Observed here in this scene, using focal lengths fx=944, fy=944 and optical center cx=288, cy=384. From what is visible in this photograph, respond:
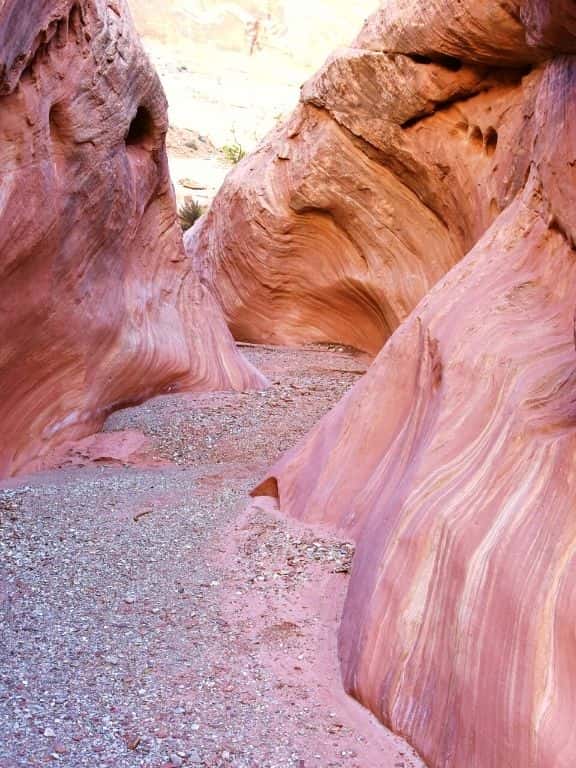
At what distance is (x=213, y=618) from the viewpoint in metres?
3.49

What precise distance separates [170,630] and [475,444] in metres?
1.28

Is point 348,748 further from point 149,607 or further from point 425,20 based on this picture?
point 425,20

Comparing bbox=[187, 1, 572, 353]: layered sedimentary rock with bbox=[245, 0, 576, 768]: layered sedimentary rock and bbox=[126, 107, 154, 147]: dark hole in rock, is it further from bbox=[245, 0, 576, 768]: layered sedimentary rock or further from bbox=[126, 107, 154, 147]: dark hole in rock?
bbox=[245, 0, 576, 768]: layered sedimentary rock

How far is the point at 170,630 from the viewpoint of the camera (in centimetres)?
340

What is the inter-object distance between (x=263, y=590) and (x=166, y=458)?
2.83 meters

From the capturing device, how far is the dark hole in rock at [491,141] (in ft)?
28.3

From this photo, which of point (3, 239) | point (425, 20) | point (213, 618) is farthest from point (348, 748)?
point (425, 20)

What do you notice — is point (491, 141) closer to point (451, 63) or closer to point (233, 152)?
point (451, 63)

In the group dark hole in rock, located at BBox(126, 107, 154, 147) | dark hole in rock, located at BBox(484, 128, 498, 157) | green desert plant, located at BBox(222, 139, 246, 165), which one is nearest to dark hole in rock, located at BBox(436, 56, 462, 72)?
dark hole in rock, located at BBox(484, 128, 498, 157)

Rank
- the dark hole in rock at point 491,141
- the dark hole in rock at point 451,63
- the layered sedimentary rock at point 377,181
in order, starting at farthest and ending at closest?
1. the dark hole in rock at point 451,63
2. the dark hole in rock at point 491,141
3. the layered sedimentary rock at point 377,181

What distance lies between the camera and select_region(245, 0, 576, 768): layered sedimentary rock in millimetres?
2498

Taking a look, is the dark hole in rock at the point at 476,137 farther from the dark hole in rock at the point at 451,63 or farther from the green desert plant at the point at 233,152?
the green desert plant at the point at 233,152

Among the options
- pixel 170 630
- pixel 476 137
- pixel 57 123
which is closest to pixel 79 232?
pixel 57 123

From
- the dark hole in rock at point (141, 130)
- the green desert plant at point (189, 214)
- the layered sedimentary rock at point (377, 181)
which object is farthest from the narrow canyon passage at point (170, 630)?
the green desert plant at point (189, 214)
